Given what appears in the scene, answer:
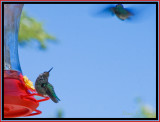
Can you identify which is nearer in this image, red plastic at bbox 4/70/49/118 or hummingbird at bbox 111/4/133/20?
red plastic at bbox 4/70/49/118

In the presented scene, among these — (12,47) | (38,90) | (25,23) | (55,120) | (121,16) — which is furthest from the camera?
(25,23)

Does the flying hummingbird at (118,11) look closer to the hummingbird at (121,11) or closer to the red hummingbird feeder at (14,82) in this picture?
the hummingbird at (121,11)

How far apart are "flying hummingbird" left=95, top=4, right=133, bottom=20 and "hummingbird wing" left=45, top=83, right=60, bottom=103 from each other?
2.30 ft

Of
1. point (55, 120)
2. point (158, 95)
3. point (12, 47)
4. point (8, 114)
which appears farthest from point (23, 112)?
point (158, 95)

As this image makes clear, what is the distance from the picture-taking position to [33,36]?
568 centimetres

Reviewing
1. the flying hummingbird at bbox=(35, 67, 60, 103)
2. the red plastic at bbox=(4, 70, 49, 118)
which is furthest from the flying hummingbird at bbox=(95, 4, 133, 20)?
the red plastic at bbox=(4, 70, 49, 118)

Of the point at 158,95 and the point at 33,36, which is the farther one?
Result: the point at 33,36

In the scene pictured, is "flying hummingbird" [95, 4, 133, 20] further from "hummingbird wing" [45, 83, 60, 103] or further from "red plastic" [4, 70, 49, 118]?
"red plastic" [4, 70, 49, 118]

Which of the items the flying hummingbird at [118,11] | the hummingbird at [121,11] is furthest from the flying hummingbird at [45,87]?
the hummingbird at [121,11]

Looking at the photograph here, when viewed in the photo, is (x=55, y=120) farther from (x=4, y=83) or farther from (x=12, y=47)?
(x=12, y=47)

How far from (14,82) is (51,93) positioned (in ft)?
0.87

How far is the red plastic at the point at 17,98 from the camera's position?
2477mm

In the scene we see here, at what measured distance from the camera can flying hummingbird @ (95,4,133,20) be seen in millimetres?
2946

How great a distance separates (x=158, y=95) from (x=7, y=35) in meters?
1.25
